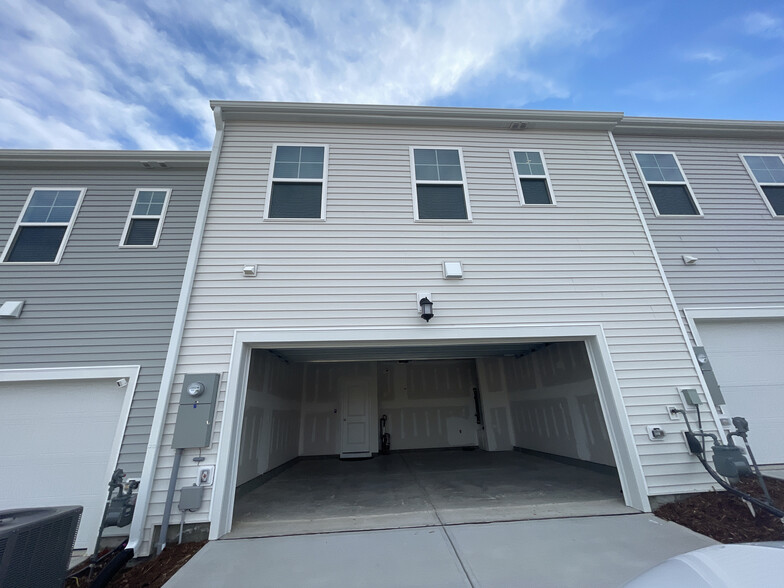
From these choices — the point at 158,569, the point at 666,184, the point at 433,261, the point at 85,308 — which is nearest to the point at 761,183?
the point at 666,184

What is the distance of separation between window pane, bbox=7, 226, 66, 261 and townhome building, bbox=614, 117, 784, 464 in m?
8.90

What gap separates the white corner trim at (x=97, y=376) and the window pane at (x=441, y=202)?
4.35 metres

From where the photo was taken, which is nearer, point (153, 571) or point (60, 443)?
point (153, 571)

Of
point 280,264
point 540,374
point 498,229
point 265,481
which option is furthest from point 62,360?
point 540,374

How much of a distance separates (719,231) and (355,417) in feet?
25.9

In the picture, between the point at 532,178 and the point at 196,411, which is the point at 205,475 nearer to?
the point at 196,411

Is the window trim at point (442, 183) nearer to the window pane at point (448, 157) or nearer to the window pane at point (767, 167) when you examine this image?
the window pane at point (448, 157)

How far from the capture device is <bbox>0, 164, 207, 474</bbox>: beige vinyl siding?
3896 mm

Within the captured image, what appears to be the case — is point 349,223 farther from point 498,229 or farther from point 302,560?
point 302,560

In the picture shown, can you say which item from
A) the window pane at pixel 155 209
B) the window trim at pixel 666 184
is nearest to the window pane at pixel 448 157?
the window trim at pixel 666 184

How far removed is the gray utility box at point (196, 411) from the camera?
3.16 m

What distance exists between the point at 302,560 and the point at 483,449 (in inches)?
254

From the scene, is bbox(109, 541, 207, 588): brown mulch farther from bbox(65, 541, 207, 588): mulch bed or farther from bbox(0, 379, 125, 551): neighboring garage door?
bbox(0, 379, 125, 551): neighboring garage door

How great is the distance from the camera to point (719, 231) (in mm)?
4832
